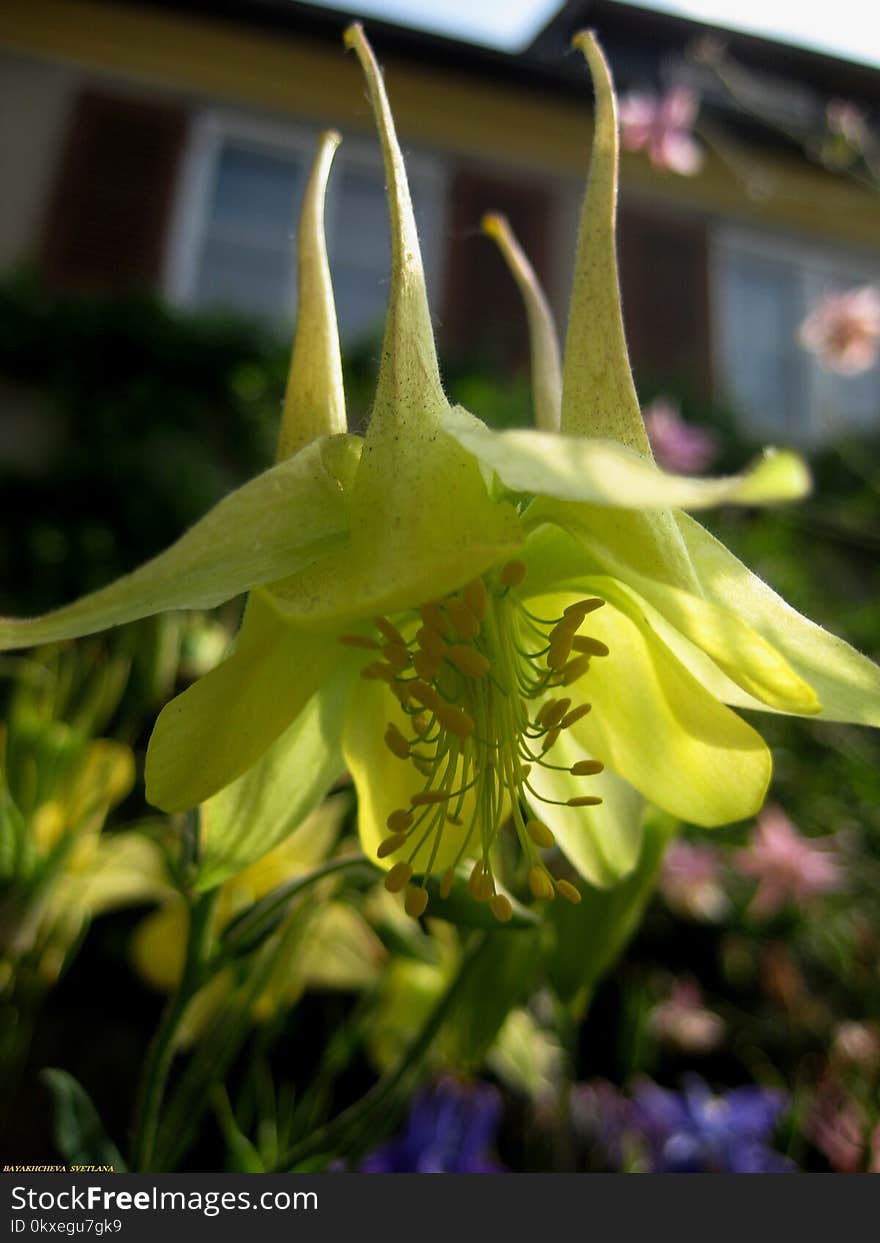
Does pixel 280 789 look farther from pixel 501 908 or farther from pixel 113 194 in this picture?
pixel 113 194

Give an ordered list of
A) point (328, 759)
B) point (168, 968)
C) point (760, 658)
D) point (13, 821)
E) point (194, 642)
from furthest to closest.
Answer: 1. point (194, 642)
2. point (168, 968)
3. point (13, 821)
4. point (328, 759)
5. point (760, 658)

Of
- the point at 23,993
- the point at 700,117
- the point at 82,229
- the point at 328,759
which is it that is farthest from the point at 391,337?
the point at 700,117

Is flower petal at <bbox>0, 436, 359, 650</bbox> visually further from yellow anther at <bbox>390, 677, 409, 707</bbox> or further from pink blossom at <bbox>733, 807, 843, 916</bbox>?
pink blossom at <bbox>733, 807, 843, 916</bbox>

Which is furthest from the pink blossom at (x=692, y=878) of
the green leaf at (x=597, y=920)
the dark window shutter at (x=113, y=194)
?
the dark window shutter at (x=113, y=194)

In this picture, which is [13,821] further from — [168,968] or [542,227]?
[542,227]

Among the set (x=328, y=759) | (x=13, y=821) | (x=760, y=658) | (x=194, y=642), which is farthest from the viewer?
(x=194, y=642)

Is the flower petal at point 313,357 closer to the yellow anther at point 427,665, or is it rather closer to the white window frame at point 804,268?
the yellow anther at point 427,665

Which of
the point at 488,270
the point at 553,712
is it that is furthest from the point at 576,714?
the point at 488,270

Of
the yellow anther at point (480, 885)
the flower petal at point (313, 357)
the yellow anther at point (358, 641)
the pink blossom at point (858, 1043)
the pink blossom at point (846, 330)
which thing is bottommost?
the pink blossom at point (858, 1043)
